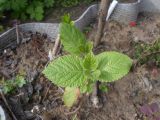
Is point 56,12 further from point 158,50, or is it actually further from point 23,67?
point 158,50

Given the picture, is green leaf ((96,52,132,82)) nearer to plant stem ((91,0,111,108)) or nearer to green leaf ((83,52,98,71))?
green leaf ((83,52,98,71))

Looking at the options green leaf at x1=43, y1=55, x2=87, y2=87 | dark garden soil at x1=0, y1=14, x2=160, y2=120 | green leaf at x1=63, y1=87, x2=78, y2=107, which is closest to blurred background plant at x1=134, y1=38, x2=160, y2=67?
dark garden soil at x1=0, y1=14, x2=160, y2=120

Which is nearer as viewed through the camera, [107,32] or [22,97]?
[22,97]

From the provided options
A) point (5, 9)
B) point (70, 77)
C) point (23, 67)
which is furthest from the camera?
point (5, 9)

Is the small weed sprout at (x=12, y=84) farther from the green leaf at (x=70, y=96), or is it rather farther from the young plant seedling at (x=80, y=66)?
the young plant seedling at (x=80, y=66)

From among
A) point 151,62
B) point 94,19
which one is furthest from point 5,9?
point 151,62

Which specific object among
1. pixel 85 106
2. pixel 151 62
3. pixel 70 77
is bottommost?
pixel 85 106

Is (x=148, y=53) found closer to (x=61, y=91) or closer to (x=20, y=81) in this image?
(x=61, y=91)
